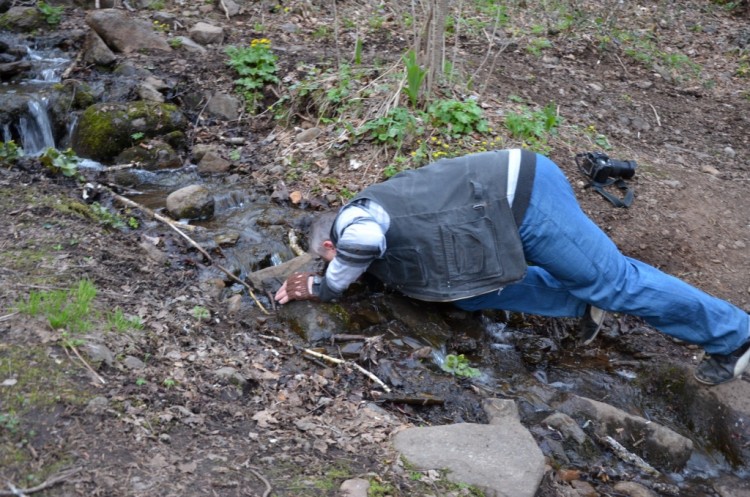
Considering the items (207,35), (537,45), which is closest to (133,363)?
(207,35)

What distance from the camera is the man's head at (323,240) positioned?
4.18 m

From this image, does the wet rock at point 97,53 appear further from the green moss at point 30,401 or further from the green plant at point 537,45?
the green moss at point 30,401

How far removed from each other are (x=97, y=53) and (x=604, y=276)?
6.45 m

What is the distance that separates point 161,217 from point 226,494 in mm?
3100

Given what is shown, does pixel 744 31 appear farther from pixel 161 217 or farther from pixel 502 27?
pixel 161 217

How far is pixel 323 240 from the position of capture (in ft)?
14.0

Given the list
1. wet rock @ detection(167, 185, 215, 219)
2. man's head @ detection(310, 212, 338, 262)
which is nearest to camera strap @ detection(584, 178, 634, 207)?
man's head @ detection(310, 212, 338, 262)

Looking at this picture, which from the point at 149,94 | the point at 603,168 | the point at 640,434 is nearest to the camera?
the point at 640,434

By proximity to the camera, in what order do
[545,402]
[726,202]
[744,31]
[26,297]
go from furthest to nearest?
[744,31] → [726,202] → [545,402] → [26,297]

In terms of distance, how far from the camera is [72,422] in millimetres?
2861

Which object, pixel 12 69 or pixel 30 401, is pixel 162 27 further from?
pixel 30 401

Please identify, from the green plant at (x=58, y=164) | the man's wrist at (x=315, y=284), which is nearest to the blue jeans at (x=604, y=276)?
the man's wrist at (x=315, y=284)

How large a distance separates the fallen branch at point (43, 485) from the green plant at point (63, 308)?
0.90 m

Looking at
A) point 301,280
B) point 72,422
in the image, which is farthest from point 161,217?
point 72,422
